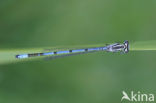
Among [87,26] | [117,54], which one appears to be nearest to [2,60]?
[87,26]

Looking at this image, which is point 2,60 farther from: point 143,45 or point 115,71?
point 143,45

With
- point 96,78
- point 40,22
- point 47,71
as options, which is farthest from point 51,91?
point 40,22

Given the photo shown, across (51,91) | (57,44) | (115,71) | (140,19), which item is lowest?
(51,91)

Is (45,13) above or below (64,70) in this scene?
above

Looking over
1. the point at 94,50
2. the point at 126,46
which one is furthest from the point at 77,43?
the point at 126,46

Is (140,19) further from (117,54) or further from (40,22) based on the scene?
(40,22)

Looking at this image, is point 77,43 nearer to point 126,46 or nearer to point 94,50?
point 94,50
